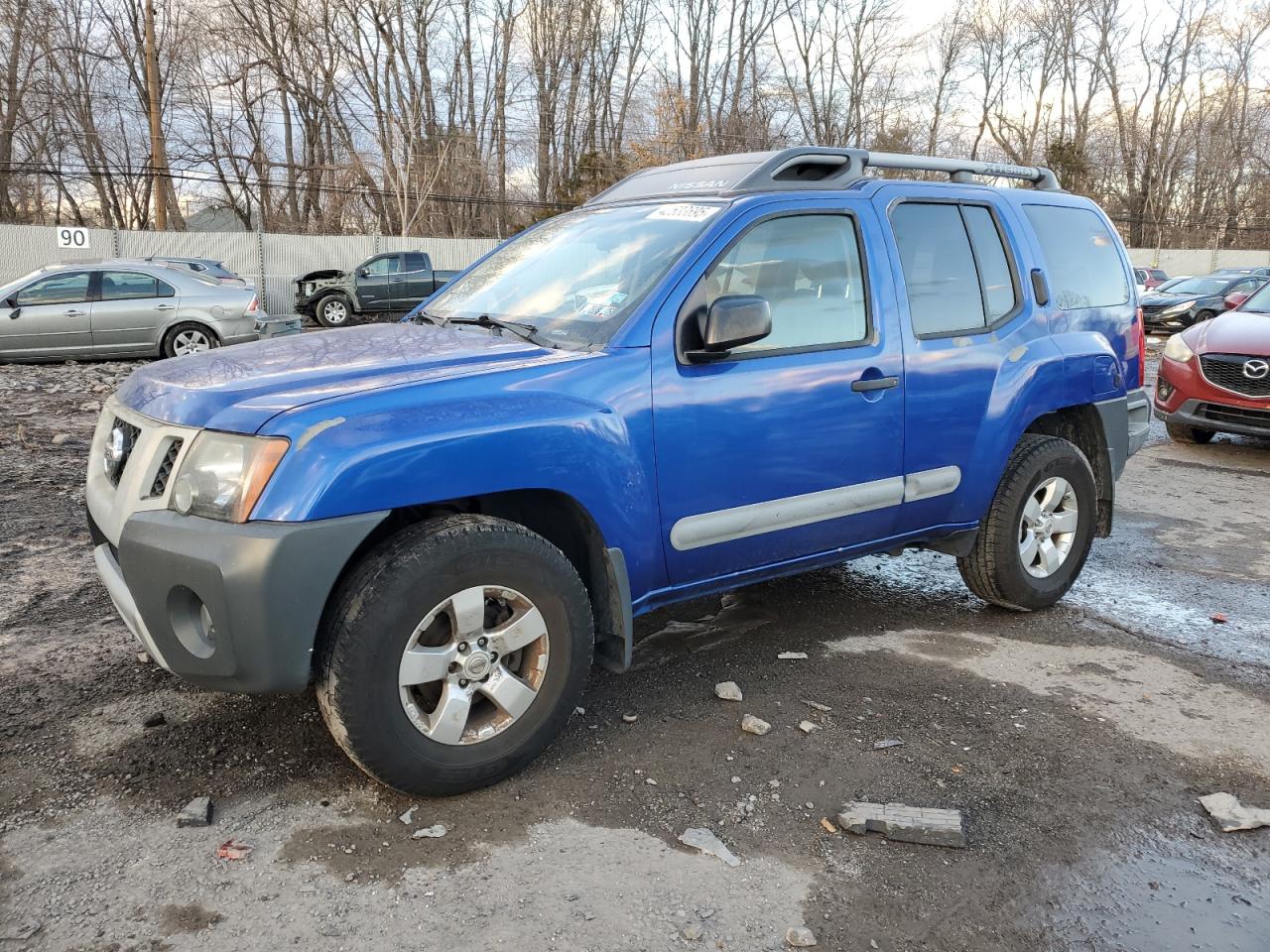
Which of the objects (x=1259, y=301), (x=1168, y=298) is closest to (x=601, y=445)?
(x=1259, y=301)

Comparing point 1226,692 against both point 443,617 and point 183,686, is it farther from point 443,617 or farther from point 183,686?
point 183,686

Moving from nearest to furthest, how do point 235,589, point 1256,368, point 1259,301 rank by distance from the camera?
1. point 235,589
2. point 1256,368
3. point 1259,301

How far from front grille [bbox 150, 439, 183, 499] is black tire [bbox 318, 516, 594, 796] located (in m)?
0.59

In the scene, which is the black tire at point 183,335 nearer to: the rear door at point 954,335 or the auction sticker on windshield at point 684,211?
the auction sticker on windshield at point 684,211

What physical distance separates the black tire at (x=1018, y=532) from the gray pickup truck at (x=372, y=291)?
63.5 ft

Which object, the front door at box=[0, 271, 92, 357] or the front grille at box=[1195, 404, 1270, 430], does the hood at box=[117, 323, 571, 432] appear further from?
the front door at box=[0, 271, 92, 357]

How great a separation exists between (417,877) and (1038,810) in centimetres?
183

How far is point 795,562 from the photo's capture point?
379cm

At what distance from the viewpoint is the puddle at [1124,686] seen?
3.46 m

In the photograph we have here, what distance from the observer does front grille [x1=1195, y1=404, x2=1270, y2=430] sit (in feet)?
27.2

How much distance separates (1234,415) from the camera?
336 inches

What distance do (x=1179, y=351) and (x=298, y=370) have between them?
854 cm

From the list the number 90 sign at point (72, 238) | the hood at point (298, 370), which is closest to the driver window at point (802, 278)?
the hood at point (298, 370)

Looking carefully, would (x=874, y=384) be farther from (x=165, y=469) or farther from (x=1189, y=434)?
(x=1189, y=434)
